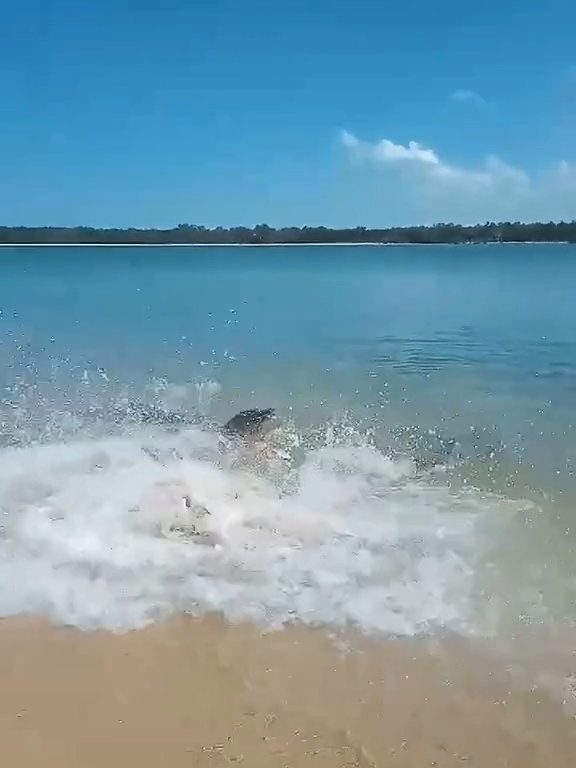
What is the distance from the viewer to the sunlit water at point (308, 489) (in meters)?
6.39

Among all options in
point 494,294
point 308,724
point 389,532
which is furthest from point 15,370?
point 494,294

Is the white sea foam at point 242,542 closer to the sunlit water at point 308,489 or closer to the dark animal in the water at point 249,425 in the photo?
the sunlit water at point 308,489

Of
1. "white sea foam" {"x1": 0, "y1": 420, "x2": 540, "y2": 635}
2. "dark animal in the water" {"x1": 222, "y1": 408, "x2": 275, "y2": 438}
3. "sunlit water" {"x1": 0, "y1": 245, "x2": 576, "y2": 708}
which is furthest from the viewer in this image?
"dark animal in the water" {"x1": 222, "y1": 408, "x2": 275, "y2": 438}

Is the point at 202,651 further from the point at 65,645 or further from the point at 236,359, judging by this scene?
the point at 236,359

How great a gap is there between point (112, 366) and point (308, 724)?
569 inches

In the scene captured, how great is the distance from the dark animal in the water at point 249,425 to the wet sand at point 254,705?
5.33 meters

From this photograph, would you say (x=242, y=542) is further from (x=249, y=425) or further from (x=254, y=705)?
(x=249, y=425)

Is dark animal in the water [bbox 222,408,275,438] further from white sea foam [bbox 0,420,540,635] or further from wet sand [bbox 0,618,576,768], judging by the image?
wet sand [bbox 0,618,576,768]

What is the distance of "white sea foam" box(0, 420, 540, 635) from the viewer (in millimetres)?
6262

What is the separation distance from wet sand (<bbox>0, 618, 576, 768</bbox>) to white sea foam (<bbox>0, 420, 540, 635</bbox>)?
381mm

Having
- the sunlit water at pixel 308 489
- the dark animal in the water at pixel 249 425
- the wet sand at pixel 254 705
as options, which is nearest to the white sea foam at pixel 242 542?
the sunlit water at pixel 308 489

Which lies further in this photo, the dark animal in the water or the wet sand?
the dark animal in the water

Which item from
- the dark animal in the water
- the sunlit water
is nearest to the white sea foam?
the sunlit water

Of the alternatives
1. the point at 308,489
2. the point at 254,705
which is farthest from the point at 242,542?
the point at 254,705
